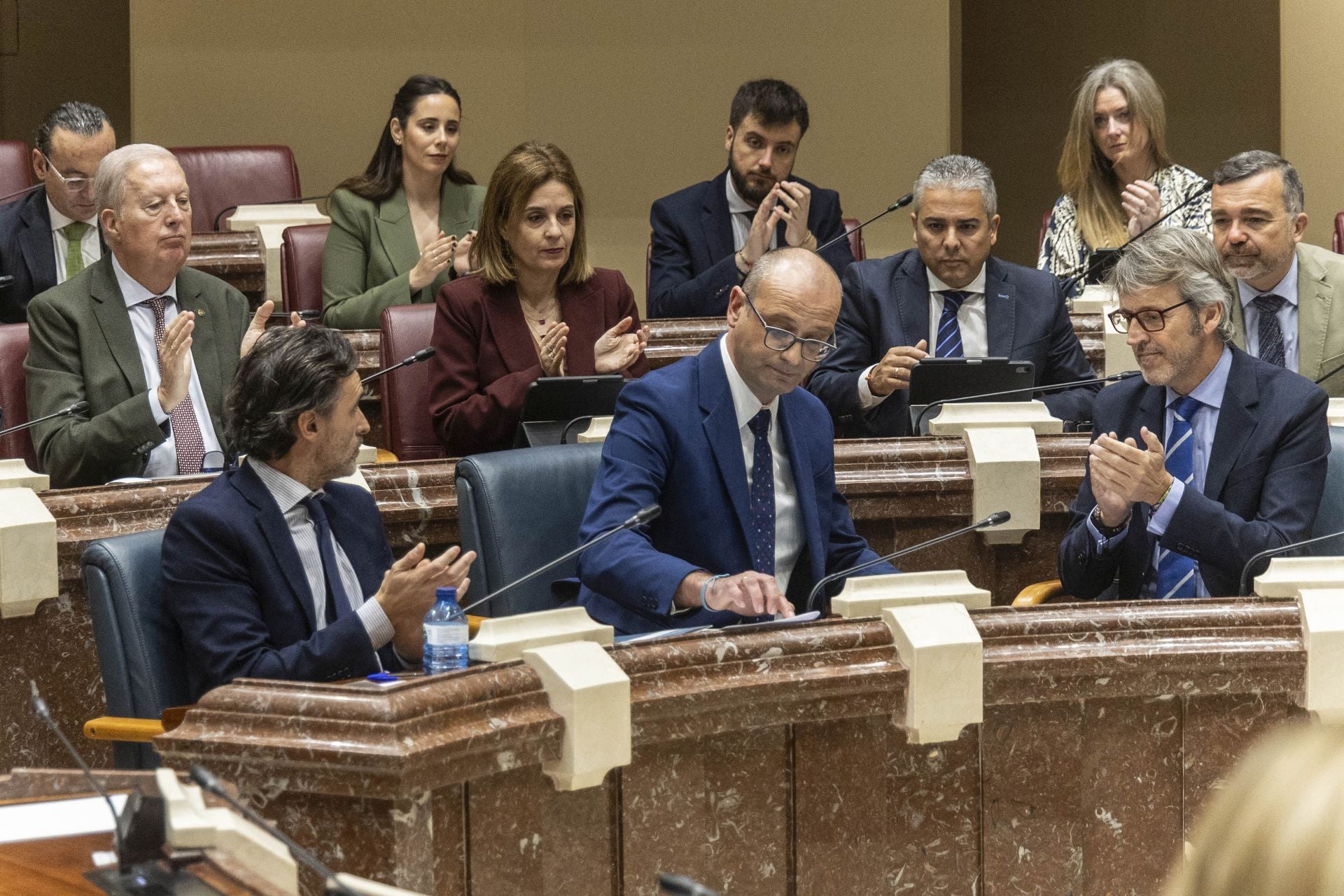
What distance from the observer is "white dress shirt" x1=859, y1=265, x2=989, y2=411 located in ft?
11.1

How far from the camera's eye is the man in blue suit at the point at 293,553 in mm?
2113

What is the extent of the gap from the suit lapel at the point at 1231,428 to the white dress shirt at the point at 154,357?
1.56m

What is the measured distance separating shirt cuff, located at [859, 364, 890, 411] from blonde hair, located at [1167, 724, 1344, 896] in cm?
246

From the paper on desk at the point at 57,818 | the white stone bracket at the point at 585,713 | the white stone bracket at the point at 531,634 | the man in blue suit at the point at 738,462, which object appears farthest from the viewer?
the man in blue suit at the point at 738,462

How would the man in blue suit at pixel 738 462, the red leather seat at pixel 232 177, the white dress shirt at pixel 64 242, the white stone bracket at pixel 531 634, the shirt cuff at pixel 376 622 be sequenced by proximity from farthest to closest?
the red leather seat at pixel 232 177
the white dress shirt at pixel 64 242
the man in blue suit at pixel 738 462
the shirt cuff at pixel 376 622
the white stone bracket at pixel 531 634

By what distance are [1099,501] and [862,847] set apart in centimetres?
77

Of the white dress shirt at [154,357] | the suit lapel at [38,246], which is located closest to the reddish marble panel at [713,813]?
the white dress shirt at [154,357]

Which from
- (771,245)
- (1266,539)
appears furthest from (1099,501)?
(771,245)

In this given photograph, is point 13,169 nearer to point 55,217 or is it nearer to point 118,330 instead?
point 55,217

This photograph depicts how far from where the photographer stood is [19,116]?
6738mm

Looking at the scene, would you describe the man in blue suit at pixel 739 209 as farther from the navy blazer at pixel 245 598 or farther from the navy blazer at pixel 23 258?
the navy blazer at pixel 245 598

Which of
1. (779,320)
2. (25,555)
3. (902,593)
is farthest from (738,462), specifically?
(25,555)

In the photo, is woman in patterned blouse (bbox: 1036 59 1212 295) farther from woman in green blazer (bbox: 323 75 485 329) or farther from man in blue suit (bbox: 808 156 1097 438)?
woman in green blazer (bbox: 323 75 485 329)

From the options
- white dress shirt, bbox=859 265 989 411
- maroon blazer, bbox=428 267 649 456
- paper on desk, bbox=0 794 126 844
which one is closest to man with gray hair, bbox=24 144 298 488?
maroon blazer, bbox=428 267 649 456
